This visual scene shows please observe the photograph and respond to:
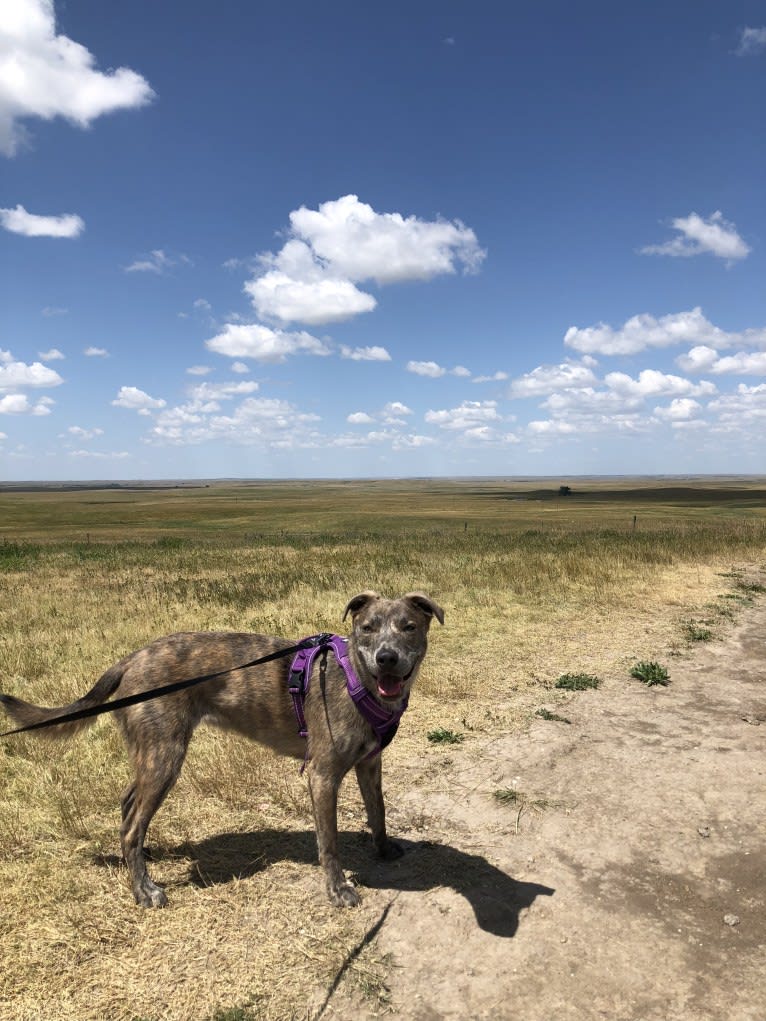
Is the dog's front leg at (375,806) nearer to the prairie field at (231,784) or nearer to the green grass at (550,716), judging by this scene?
the prairie field at (231,784)

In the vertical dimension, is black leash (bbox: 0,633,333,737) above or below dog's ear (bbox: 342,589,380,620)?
below

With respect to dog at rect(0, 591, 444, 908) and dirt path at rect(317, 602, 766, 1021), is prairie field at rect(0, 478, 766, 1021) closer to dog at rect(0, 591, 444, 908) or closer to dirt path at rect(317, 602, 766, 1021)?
dirt path at rect(317, 602, 766, 1021)

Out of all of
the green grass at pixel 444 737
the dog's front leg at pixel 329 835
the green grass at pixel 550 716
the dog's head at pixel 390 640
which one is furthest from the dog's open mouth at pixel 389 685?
the green grass at pixel 550 716

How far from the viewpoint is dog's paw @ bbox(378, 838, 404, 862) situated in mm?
4984

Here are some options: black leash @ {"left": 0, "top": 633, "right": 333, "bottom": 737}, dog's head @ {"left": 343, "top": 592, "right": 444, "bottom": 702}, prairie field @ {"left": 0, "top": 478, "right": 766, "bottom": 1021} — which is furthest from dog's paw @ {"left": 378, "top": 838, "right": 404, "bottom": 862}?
black leash @ {"left": 0, "top": 633, "right": 333, "bottom": 737}

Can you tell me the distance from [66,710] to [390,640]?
8.87 feet

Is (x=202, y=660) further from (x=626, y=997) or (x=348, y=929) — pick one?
(x=626, y=997)

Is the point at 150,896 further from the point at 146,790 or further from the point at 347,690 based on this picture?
the point at 347,690

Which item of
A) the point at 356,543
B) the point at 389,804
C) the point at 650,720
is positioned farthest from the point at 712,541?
the point at 389,804

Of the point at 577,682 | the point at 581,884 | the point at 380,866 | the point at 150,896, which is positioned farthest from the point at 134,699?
the point at 577,682

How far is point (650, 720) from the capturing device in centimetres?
789

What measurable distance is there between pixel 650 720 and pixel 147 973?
21.9 ft

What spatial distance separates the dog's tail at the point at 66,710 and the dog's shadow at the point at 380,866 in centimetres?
118

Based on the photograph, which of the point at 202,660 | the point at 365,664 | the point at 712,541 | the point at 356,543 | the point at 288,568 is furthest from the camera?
the point at 356,543
